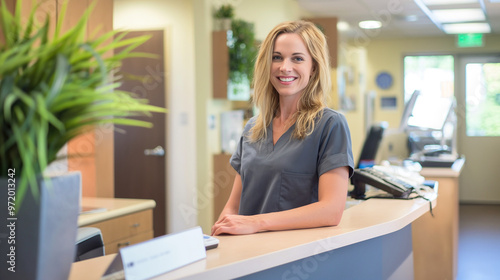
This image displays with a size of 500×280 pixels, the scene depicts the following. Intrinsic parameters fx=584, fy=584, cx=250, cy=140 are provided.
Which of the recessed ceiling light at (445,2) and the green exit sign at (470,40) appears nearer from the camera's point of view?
the recessed ceiling light at (445,2)

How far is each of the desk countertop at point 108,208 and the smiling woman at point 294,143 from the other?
0.93 m

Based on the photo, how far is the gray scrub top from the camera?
186cm

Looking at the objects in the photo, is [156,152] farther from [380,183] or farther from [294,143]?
[294,143]

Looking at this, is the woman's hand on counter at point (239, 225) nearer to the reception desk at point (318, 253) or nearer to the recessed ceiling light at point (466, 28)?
the reception desk at point (318, 253)

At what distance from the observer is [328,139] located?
187cm

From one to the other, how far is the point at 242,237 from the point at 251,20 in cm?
462

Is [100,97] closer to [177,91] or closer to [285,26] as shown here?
[285,26]

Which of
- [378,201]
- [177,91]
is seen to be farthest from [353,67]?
[378,201]

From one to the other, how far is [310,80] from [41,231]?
115 centimetres

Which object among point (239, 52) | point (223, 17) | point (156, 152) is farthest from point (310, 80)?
point (156, 152)

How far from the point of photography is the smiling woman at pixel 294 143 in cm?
181

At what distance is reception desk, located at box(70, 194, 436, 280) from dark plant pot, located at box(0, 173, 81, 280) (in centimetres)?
20

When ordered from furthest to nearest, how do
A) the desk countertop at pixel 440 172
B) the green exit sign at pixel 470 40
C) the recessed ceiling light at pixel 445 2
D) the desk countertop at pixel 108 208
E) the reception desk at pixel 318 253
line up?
1. the green exit sign at pixel 470 40
2. the recessed ceiling light at pixel 445 2
3. the desk countertop at pixel 440 172
4. the desk countertop at pixel 108 208
5. the reception desk at pixel 318 253

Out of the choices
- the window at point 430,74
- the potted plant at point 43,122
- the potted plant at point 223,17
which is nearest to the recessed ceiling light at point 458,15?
the window at point 430,74
